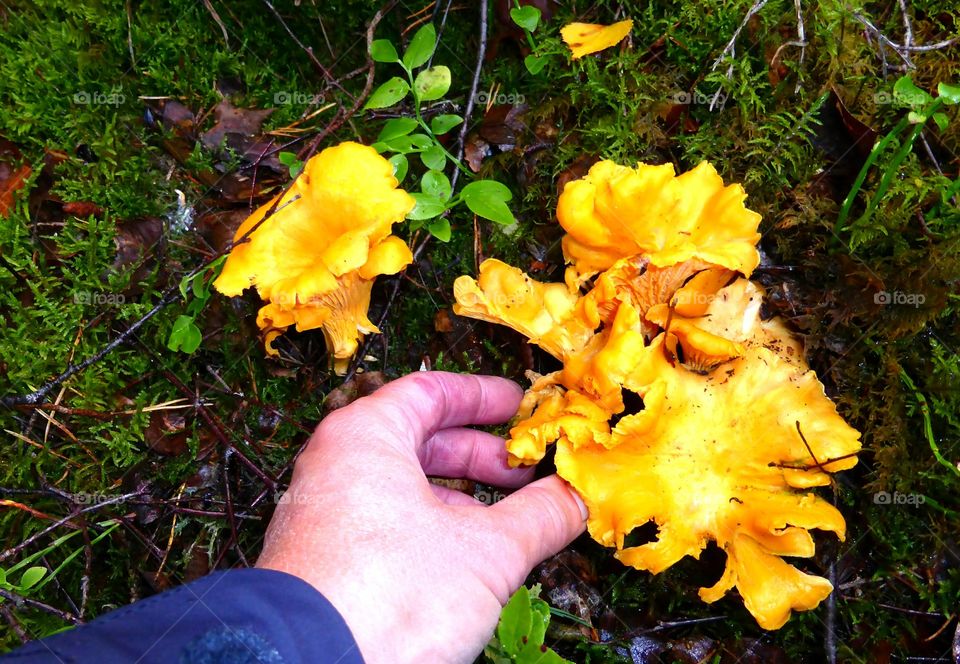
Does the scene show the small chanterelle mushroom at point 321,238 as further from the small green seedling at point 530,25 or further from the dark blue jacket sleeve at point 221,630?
the dark blue jacket sleeve at point 221,630

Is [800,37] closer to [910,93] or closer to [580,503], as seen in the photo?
[910,93]

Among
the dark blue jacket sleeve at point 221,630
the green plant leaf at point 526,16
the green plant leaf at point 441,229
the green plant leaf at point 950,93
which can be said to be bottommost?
the dark blue jacket sleeve at point 221,630

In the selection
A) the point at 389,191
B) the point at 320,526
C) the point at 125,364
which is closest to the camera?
the point at 320,526

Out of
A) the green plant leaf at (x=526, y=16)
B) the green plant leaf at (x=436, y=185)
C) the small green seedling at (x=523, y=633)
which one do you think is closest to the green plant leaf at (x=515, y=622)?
the small green seedling at (x=523, y=633)

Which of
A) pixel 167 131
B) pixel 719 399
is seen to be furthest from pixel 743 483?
pixel 167 131

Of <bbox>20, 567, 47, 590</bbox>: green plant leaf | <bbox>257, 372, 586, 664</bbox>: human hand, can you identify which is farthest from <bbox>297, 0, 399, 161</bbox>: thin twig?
<bbox>20, 567, 47, 590</bbox>: green plant leaf

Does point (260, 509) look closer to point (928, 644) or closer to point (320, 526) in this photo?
point (320, 526)
